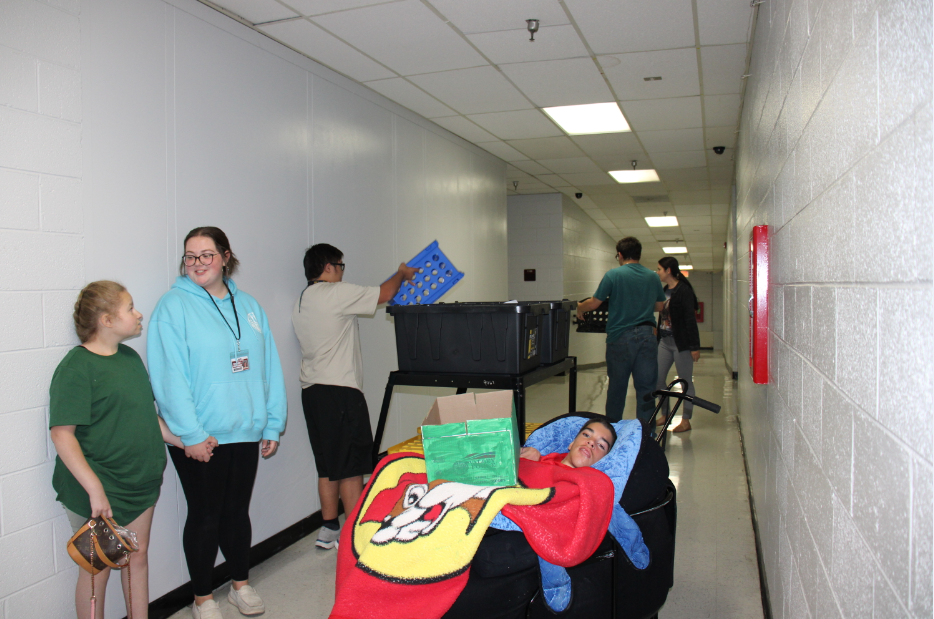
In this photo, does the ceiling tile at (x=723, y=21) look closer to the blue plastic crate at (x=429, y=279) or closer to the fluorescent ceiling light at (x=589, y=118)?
the fluorescent ceiling light at (x=589, y=118)

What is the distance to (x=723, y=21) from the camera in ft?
10.3

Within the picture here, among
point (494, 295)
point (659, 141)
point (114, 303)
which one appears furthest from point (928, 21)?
point (494, 295)

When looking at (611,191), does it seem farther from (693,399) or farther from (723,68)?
(693,399)

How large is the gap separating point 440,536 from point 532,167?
5.91 meters

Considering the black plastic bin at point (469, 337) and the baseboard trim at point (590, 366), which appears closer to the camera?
the black plastic bin at point (469, 337)

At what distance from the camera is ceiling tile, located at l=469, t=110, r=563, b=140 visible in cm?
491

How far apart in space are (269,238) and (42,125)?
1.22 metres

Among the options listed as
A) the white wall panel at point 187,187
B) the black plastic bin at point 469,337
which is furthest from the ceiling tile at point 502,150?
the black plastic bin at point 469,337

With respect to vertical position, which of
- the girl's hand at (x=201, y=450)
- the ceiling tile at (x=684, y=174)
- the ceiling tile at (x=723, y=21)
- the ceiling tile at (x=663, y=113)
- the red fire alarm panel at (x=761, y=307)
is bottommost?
the girl's hand at (x=201, y=450)

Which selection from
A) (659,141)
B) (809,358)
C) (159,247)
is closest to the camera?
(809,358)

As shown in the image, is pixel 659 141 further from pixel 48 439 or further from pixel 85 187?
pixel 48 439

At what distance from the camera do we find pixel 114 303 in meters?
2.16

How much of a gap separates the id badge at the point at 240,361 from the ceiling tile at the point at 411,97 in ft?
7.23

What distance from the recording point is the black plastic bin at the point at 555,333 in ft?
10.1
